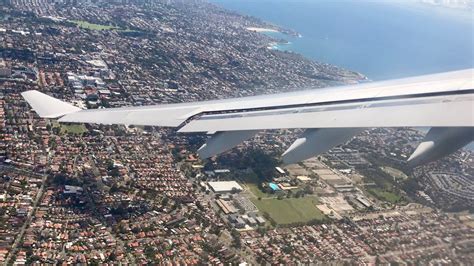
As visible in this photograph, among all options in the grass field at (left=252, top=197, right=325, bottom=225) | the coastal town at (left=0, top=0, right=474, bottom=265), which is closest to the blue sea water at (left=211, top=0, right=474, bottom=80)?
the coastal town at (left=0, top=0, right=474, bottom=265)

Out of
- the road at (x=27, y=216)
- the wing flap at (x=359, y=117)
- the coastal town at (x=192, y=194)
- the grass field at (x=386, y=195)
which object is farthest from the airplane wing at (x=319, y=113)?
the grass field at (x=386, y=195)

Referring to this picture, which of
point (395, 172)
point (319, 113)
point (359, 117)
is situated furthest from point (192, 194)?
point (359, 117)

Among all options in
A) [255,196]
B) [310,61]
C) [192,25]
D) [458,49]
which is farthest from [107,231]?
[458,49]

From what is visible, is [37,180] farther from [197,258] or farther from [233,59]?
[233,59]

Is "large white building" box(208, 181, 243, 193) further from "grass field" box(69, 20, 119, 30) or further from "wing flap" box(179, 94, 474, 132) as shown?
"grass field" box(69, 20, 119, 30)

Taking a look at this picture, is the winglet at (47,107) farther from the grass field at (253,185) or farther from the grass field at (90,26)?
the grass field at (90,26)
